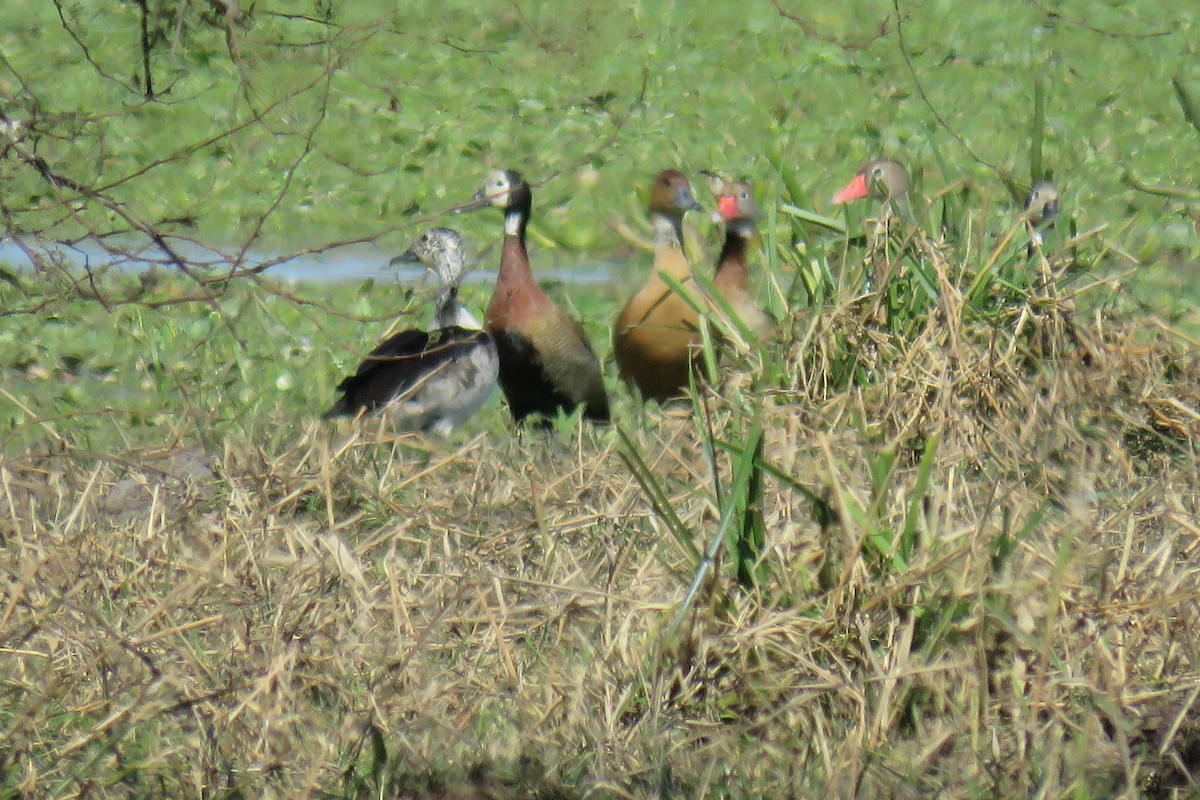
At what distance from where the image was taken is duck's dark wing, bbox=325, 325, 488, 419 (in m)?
5.68

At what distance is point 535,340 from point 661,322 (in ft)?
1.81

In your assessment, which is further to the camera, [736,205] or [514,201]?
[514,201]

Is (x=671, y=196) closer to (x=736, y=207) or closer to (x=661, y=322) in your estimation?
(x=736, y=207)

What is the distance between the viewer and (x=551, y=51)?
11.2 meters

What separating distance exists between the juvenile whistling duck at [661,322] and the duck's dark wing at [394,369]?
59 centimetres

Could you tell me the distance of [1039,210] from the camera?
15.7 ft

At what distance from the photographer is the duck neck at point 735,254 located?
20.9 ft

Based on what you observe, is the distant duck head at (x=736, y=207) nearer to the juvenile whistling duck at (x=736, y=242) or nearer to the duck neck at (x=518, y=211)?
the juvenile whistling duck at (x=736, y=242)

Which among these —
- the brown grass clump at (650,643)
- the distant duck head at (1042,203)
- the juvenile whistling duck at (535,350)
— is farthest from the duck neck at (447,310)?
the brown grass clump at (650,643)

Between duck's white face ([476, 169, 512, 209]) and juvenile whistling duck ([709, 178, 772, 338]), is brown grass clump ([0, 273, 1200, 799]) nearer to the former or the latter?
juvenile whistling duck ([709, 178, 772, 338])

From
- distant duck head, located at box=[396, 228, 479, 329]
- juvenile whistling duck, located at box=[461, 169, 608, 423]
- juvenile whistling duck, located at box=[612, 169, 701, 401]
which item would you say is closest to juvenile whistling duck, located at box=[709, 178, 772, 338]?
juvenile whistling duck, located at box=[612, 169, 701, 401]

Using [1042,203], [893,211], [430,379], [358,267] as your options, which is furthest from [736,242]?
[358,267]

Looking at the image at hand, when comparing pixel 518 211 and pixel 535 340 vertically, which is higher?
pixel 518 211

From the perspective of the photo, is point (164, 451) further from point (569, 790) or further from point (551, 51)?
point (551, 51)
